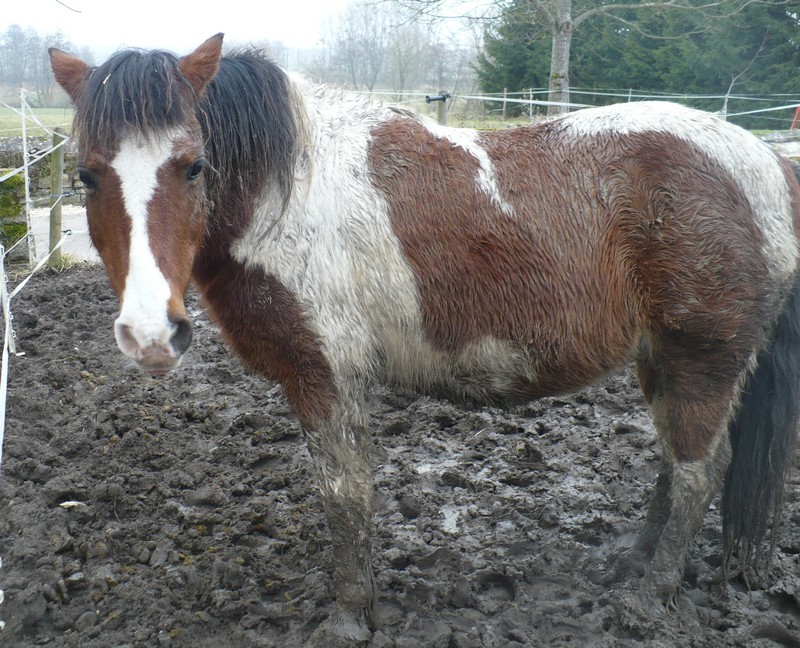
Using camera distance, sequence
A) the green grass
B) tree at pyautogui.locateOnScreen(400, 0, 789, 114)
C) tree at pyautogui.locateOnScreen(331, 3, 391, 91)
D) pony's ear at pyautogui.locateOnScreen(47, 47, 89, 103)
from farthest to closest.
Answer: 1. tree at pyautogui.locateOnScreen(331, 3, 391, 91)
2. tree at pyautogui.locateOnScreen(400, 0, 789, 114)
3. the green grass
4. pony's ear at pyautogui.locateOnScreen(47, 47, 89, 103)

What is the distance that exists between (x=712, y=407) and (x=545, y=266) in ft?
3.08

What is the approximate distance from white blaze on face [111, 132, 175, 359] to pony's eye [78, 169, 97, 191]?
0.34 feet

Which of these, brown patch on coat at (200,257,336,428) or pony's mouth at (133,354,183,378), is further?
brown patch on coat at (200,257,336,428)

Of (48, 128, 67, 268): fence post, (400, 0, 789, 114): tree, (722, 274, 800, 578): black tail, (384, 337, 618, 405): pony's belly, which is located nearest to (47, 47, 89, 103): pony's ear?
(384, 337, 618, 405): pony's belly

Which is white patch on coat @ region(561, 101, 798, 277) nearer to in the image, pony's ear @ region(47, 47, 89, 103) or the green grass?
pony's ear @ region(47, 47, 89, 103)

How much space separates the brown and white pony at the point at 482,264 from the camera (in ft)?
7.73

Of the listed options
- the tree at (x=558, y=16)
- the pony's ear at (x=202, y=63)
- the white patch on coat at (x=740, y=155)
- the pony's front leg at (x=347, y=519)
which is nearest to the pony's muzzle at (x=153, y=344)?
the pony's front leg at (x=347, y=519)

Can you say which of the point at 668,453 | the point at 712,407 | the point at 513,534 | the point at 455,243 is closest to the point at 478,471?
the point at 513,534

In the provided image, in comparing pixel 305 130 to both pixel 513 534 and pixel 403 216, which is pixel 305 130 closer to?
pixel 403 216

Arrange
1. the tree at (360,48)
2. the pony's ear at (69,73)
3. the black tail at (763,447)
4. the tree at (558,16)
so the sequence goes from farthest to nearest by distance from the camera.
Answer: the tree at (360,48), the tree at (558,16), the black tail at (763,447), the pony's ear at (69,73)

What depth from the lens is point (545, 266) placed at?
253cm

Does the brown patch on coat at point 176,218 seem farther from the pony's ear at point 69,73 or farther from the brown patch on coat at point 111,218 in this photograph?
the pony's ear at point 69,73

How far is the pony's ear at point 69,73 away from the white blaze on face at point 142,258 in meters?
0.49

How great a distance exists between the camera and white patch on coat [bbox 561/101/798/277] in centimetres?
255
